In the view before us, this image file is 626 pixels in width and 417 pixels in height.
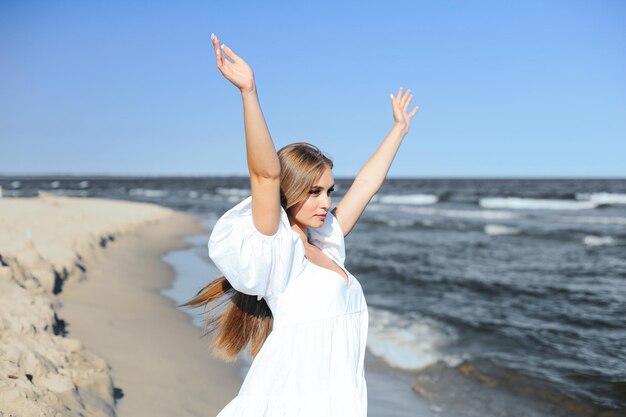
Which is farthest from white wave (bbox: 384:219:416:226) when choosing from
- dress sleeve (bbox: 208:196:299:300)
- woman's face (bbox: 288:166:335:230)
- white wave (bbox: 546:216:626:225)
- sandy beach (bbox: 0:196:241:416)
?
dress sleeve (bbox: 208:196:299:300)

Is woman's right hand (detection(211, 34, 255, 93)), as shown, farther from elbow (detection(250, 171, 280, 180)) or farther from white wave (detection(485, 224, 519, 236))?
white wave (detection(485, 224, 519, 236))

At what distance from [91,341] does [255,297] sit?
3.47 metres

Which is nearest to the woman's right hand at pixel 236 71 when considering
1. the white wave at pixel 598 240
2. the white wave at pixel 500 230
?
the white wave at pixel 598 240

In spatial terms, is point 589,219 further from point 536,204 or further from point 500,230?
point 536,204

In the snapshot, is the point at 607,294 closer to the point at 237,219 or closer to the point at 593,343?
the point at 593,343

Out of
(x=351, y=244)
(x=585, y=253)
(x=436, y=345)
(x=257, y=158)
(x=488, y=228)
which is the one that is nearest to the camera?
(x=257, y=158)

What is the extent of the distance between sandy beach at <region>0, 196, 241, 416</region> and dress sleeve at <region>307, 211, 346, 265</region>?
1.80m

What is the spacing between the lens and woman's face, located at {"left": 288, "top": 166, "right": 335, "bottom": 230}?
8.25 feet

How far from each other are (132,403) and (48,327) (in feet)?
3.02

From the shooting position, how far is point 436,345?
26.2ft

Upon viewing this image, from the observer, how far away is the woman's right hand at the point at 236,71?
213 centimetres

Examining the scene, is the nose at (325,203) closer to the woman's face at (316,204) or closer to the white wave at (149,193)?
the woman's face at (316,204)

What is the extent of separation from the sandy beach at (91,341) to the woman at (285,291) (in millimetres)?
1511

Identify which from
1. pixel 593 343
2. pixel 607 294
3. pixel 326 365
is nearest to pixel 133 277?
pixel 593 343
